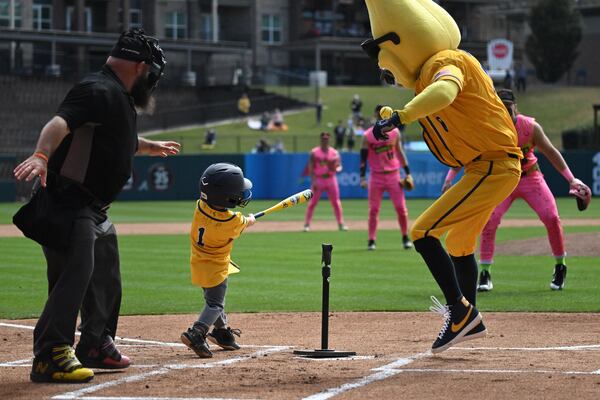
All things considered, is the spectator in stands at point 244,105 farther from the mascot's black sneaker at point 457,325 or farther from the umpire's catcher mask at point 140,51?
the umpire's catcher mask at point 140,51

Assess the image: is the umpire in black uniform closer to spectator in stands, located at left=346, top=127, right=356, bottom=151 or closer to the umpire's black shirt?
the umpire's black shirt

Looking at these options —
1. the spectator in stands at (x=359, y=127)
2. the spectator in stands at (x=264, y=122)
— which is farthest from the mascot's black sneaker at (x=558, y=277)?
the spectator in stands at (x=264, y=122)

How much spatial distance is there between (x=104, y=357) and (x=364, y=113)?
5501 cm

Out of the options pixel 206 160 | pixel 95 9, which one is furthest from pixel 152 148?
pixel 95 9

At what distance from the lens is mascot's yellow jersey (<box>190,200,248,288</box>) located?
28.8 feet

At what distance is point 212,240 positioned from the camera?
880cm

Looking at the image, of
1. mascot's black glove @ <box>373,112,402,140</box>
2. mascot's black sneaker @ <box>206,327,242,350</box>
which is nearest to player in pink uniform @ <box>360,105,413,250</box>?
mascot's black sneaker @ <box>206,327,242,350</box>

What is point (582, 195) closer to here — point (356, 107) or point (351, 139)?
point (351, 139)

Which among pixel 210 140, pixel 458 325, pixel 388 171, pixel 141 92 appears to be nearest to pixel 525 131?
pixel 458 325

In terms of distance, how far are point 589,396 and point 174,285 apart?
8452mm

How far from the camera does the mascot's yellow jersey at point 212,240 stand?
8.77 m

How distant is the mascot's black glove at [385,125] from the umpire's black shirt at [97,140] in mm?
1636

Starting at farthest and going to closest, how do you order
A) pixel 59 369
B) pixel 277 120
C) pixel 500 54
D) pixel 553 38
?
1. pixel 553 38
2. pixel 500 54
3. pixel 277 120
4. pixel 59 369

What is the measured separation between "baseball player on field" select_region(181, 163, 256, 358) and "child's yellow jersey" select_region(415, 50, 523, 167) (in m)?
1.51
